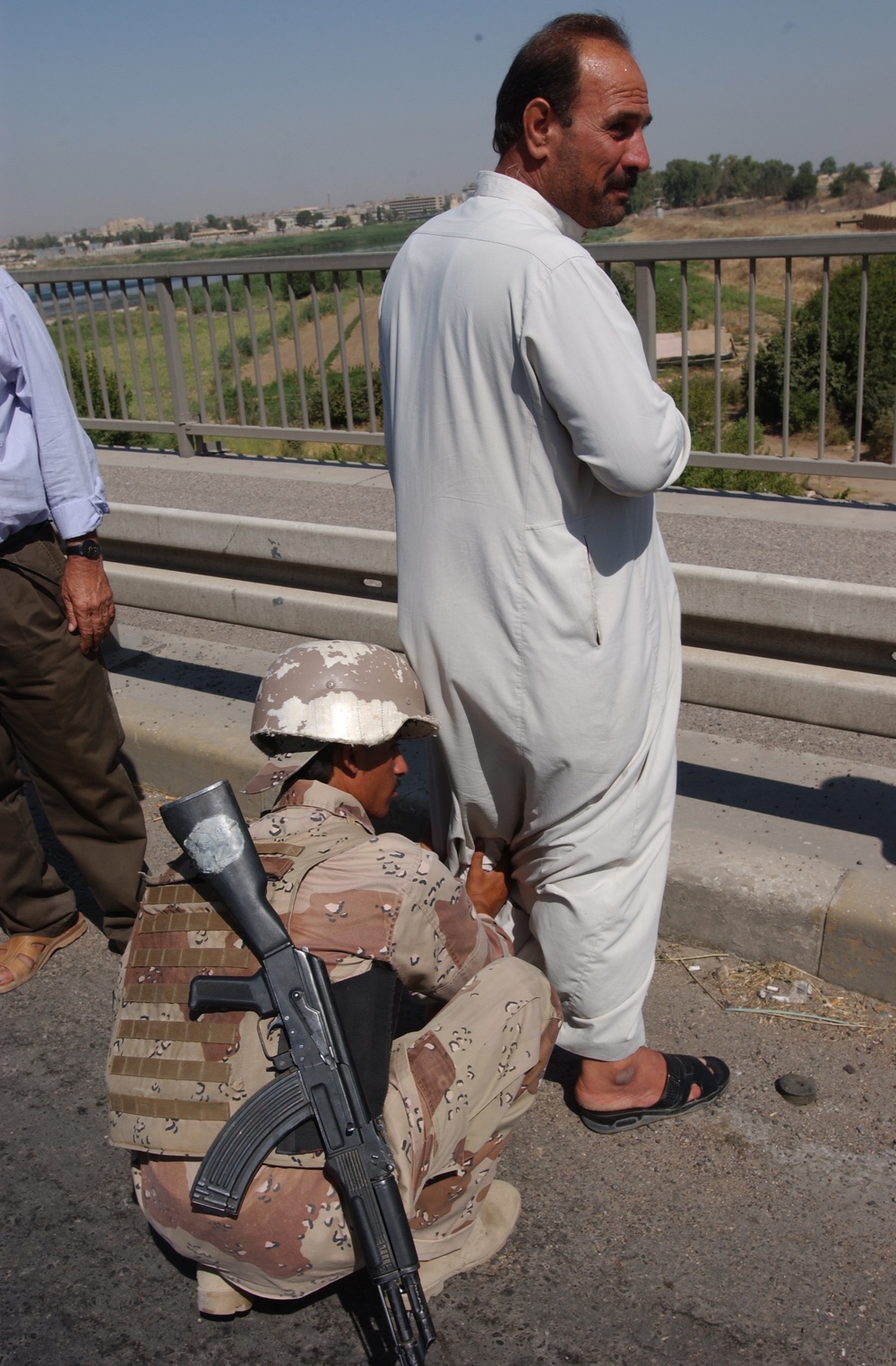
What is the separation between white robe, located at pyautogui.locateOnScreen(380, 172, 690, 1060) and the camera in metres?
2.08

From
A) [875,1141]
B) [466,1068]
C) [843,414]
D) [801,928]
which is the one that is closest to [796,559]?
[801,928]

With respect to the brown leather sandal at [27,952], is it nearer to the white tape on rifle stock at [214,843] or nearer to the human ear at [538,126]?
the white tape on rifle stock at [214,843]

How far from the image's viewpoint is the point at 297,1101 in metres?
1.93

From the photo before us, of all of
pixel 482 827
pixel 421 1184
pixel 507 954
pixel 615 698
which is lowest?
pixel 421 1184

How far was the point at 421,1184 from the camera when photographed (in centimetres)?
210

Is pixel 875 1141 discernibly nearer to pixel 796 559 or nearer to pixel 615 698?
pixel 615 698

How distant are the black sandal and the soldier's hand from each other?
1.72 metres

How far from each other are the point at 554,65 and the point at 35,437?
65.3 inches

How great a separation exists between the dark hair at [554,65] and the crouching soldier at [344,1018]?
103 cm

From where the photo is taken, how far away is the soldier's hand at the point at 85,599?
3203 mm

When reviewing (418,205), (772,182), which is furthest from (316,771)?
(772,182)

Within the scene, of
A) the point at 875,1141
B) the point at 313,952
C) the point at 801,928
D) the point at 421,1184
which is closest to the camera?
the point at 313,952

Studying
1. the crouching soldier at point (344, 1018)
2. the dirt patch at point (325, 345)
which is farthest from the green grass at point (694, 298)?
the crouching soldier at point (344, 1018)

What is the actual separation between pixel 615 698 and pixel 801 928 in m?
1.06
